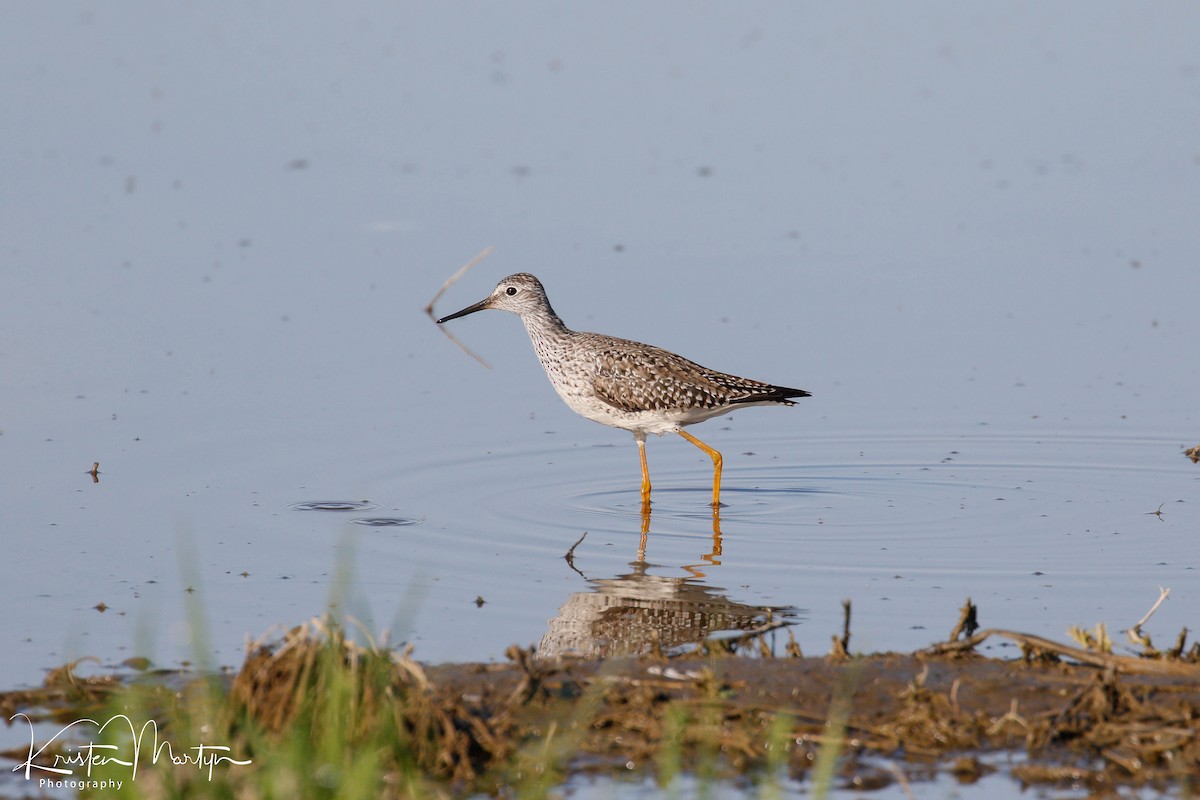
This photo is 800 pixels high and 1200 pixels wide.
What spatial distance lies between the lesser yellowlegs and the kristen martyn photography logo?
558 cm

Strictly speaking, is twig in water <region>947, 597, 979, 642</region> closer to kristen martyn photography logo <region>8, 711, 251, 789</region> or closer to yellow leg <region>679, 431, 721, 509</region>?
kristen martyn photography logo <region>8, 711, 251, 789</region>

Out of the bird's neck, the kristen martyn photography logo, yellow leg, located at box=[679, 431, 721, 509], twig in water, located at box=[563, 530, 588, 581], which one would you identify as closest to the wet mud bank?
the kristen martyn photography logo

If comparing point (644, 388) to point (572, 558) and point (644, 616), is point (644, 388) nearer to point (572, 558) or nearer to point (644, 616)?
point (572, 558)

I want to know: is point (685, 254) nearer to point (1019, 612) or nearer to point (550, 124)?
point (550, 124)

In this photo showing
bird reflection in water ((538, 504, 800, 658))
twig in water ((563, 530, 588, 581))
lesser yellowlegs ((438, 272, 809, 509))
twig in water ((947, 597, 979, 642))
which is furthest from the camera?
lesser yellowlegs ((438, 272, 809, 509))

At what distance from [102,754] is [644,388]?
20.4 feet

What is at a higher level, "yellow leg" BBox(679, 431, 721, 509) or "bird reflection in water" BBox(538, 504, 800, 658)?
"yellow leg" BBox(679, 431, 721, 509)

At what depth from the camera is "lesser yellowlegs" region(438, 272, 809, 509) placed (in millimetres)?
12070

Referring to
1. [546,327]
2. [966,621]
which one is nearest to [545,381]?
[546,327]

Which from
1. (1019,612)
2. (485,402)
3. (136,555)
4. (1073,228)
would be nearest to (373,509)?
(136,555)

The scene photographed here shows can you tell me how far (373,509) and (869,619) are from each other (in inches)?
136

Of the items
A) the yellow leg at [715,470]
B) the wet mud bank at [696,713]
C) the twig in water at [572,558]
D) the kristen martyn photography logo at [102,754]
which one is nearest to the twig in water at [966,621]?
the wet mud bank at [696,713]

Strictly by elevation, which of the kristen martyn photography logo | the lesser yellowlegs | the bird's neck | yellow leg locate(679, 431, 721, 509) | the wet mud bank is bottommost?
the kristen martyn photography logo

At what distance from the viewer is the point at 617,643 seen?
8586 millimetres
